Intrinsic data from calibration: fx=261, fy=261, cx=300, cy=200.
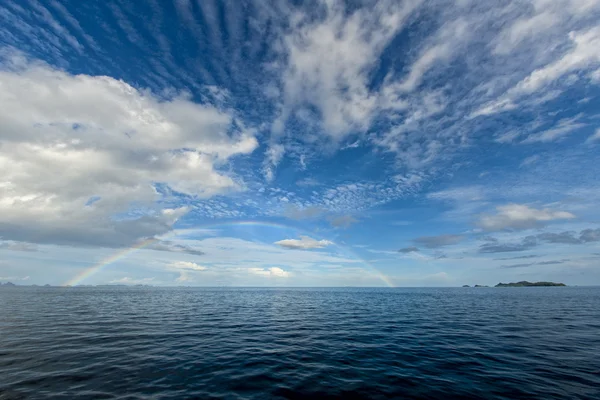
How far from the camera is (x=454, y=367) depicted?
16.2 m

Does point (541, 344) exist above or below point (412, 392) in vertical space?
above

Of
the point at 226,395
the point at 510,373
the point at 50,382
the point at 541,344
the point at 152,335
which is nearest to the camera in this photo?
the point at 226,395

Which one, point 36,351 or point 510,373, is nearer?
point 510,373

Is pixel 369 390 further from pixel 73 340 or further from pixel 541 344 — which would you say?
pixel 73 340

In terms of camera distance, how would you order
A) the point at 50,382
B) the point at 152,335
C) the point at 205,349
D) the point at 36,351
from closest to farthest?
the point at 50,382 → the point at 36,351 → the point at 205,349 → the point at 152,335

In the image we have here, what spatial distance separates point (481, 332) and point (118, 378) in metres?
31.7

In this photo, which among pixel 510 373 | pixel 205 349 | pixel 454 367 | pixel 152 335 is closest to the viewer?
pixel 510 373

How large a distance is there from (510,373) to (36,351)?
31.2 metres

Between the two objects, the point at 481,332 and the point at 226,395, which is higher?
the point at 481,332

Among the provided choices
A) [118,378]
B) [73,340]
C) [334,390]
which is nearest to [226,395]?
[334,390]

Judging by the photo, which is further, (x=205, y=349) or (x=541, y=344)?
(x=541, y=344)

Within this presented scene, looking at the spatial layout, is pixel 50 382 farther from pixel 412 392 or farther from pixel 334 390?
pixel 412 392

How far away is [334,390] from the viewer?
12914 mm

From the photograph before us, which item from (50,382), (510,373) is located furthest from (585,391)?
(50,382)
